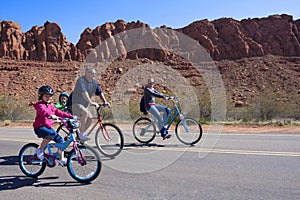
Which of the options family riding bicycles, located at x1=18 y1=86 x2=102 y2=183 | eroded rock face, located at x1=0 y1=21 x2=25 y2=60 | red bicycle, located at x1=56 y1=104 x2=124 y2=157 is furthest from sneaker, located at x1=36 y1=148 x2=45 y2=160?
eroded rock face, located at x1=0 y1=21 x2=25 y2=60

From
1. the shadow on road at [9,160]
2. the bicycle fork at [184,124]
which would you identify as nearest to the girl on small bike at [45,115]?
the shadow on road at [9,160]

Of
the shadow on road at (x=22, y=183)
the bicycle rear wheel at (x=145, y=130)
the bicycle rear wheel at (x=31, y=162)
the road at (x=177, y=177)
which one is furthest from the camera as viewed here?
the bicycle rear wheel at (x=145, y=130)

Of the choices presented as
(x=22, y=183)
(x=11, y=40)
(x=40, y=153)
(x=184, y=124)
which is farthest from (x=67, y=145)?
(x=11, y=40)

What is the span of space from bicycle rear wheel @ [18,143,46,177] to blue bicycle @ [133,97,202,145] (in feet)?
13.2

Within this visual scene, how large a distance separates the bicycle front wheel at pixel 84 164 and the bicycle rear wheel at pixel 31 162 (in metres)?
0.71

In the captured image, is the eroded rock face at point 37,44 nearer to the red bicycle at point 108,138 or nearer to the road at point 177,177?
the red bicycle at point 108,138

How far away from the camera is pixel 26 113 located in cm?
2947

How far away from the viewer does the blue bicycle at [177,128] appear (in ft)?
30.1

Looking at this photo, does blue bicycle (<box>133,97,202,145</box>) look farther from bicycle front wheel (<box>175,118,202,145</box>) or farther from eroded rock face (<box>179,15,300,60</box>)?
eroded rock face (<box>179,15,300,60</box>)

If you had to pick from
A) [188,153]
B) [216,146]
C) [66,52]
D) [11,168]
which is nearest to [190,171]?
[188,153]

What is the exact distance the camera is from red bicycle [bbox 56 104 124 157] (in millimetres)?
7317

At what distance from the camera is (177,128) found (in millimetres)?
9383

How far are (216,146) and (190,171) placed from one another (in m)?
3.04

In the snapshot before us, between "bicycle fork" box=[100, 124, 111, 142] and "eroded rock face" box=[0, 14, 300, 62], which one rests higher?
"eroded rock face" box=[0, 14, 300, 62]
